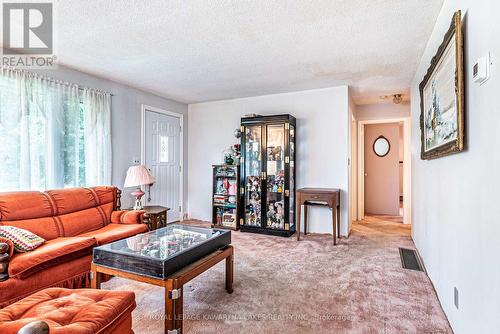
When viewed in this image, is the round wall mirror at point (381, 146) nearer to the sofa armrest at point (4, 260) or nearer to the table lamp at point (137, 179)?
the table lamp at point (137, 179)

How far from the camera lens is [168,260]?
181 centimetres

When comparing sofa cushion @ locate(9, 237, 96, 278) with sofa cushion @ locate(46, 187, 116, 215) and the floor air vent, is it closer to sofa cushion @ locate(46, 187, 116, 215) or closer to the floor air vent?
sofa cushion @ locate(46, 187, 116, 215)

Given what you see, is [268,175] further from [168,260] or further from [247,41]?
[168,260]

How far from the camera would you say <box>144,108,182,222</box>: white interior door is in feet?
15.3

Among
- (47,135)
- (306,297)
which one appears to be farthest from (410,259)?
(47,135)

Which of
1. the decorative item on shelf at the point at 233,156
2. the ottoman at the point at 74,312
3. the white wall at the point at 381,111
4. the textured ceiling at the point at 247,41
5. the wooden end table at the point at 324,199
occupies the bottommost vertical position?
the ottoman at the point at 74,312

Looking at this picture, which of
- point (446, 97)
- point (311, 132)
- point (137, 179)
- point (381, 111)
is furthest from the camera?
point (381, 111)

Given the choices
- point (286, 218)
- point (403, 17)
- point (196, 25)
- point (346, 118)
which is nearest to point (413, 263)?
point (286, 218)

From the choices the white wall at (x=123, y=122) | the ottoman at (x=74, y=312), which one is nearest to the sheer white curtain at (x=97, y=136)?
the white wall at (x=123, y=122)

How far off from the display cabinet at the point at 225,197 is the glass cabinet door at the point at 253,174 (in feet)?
0.68

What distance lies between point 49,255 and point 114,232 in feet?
Result: 2.33

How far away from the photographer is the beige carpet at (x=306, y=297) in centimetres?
190

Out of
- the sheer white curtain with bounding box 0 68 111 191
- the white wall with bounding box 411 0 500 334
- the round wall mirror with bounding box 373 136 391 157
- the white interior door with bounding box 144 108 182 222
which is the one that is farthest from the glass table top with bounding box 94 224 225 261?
the round wall mirror with bounding box 373 136 391 157

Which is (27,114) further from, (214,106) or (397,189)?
(397,189)
